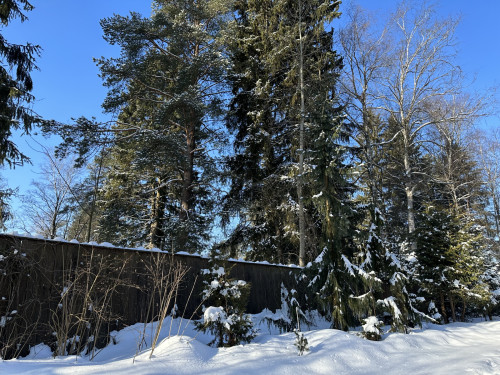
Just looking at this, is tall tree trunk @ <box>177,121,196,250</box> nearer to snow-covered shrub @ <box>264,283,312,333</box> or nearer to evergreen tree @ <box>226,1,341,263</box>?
evergreen tree @ <box>226,1,341,263</box>

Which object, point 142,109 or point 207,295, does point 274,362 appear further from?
point 142,109

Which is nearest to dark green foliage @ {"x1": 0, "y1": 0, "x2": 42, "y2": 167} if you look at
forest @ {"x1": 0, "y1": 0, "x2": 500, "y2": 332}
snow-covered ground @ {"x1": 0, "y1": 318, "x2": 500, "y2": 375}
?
forest @ {"x1": 0, "y1": 0, "x2": 500, "y2": 332}

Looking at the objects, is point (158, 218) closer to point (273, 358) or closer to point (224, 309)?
point (224, 309)

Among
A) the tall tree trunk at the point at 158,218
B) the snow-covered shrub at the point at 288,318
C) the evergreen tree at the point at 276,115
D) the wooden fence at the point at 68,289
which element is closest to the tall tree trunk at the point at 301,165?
the evergreen tree at the point at 276,115

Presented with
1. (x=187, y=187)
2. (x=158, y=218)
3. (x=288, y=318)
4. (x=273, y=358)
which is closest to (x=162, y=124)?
(x=187, y=187)

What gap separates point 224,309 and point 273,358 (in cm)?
128

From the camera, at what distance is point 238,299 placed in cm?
562

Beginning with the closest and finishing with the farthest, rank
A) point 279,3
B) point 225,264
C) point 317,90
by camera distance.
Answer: point 225,264 → point 317,90 → point 279,3

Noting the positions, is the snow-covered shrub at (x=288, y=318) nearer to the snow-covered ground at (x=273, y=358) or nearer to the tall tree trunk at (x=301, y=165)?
the snow-covered ground at (x=273, y=358)

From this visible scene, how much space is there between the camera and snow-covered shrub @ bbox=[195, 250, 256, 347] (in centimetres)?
519

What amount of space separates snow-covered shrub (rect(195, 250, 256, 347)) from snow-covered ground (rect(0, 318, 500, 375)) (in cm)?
27

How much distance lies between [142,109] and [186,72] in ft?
11.4

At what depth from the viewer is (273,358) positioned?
4.68 metres

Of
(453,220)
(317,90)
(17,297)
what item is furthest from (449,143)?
(17,297)
